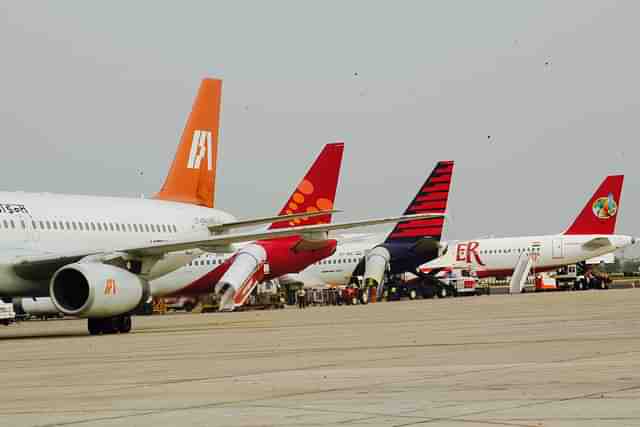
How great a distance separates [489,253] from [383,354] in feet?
218

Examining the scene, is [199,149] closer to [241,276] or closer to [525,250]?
[241,276]

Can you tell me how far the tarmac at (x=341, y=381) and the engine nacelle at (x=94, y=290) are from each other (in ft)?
13.9

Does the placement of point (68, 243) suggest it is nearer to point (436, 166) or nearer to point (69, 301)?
point (69, 301)

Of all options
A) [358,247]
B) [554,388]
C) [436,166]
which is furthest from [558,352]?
[358,247]

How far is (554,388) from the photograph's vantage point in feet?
31.5

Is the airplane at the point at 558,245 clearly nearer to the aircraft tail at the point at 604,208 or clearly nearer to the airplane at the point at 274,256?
the aircraft tail at the point at 604,208

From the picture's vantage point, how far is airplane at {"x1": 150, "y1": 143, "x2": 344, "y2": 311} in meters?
46.3

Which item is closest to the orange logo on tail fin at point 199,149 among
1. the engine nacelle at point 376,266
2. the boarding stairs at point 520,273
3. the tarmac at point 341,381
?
the tarmac at point 341,381

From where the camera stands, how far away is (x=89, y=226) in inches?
1102

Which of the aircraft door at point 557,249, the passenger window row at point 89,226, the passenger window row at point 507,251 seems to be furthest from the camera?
the passenger window row at point 507,251

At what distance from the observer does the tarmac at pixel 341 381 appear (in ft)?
27.1

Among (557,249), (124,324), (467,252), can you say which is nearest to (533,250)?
(557,249)

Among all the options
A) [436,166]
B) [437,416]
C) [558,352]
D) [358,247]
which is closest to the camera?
[437,416]

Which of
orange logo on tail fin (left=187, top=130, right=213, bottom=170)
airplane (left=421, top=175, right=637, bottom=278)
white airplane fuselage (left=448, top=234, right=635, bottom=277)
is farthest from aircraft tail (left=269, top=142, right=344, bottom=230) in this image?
white airplane fuselage (left=448, top=234, right=635, bottom=277)
